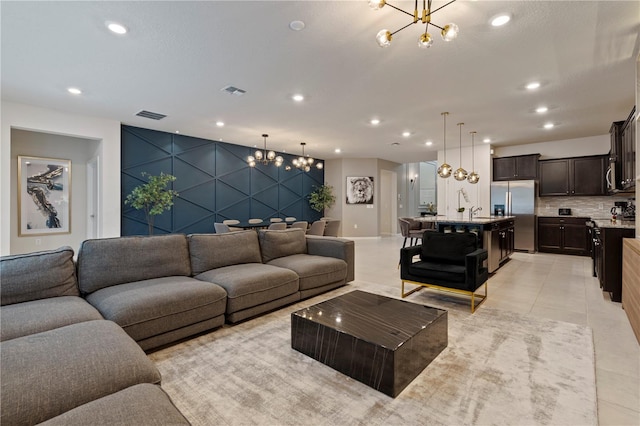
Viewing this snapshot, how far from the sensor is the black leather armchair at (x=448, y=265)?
10.8ft

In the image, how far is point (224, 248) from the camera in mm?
3535

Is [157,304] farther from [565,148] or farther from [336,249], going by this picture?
[565,148]

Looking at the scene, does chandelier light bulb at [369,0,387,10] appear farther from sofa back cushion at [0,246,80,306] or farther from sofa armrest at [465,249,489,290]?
sofa back cushion at [0,246,80,306]

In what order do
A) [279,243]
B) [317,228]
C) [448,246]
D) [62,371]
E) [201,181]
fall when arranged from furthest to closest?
[201,181], [317,228], [279,243], [448,246], [62,371]

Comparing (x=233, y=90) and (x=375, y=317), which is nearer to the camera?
(x=375, y=317)

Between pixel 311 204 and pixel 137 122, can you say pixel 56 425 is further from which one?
pixel 311 204

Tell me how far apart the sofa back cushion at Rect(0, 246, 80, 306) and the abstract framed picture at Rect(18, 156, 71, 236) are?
497cm

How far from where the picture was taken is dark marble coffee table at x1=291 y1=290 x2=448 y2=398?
1.91m

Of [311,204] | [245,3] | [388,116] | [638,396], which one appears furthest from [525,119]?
[311,204]

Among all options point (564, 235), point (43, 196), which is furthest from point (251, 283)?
point (564, 235)

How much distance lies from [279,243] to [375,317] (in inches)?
79.6

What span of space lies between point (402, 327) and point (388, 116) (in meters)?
4.40

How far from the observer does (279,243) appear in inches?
162

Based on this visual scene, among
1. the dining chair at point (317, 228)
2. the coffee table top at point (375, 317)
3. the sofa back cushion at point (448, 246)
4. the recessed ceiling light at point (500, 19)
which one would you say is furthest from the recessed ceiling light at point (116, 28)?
the dining chair at point (317, 228)
